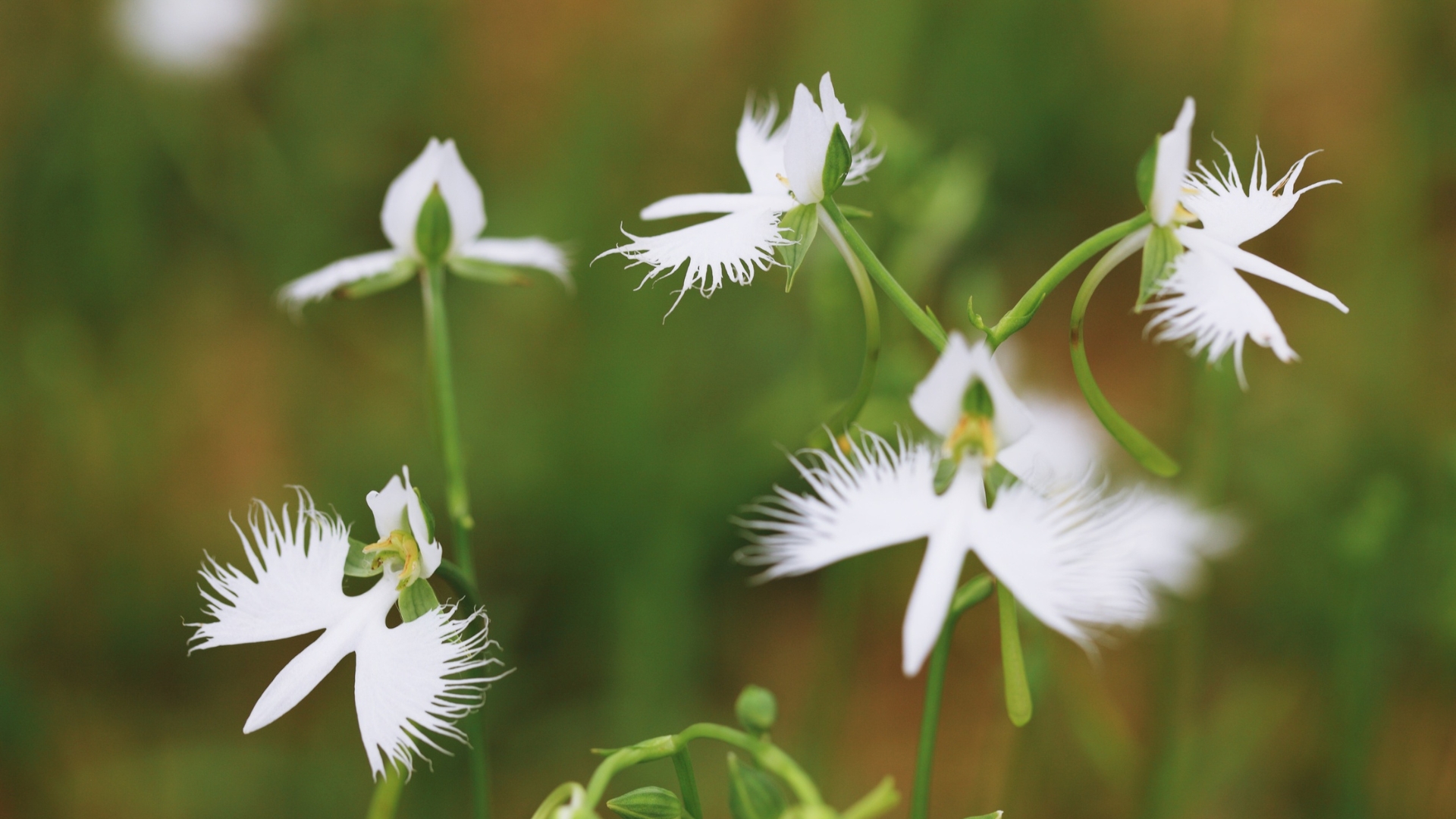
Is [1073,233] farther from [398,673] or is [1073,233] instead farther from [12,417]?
[398,673]

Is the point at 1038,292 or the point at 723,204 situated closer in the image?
the point at 1038,292

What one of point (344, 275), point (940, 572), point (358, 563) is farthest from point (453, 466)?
point (940, 572)

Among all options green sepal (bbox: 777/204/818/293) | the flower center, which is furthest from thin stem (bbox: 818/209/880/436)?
the flower center

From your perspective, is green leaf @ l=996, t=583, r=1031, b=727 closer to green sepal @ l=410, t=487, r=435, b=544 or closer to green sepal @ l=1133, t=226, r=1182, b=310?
green sepal @ l=1133, t=226, r=1182, b=310

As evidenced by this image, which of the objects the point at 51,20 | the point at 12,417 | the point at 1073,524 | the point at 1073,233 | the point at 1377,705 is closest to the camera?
the point at 1073,524

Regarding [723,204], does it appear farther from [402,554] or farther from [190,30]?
[190,30]

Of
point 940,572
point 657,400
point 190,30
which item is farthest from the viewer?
point 190,30

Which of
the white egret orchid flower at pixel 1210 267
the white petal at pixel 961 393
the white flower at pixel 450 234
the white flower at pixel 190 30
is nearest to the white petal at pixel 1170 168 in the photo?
the white egret orchid flower at pixel 1210 267

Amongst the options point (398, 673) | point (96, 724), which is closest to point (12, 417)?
point (96, 724)
